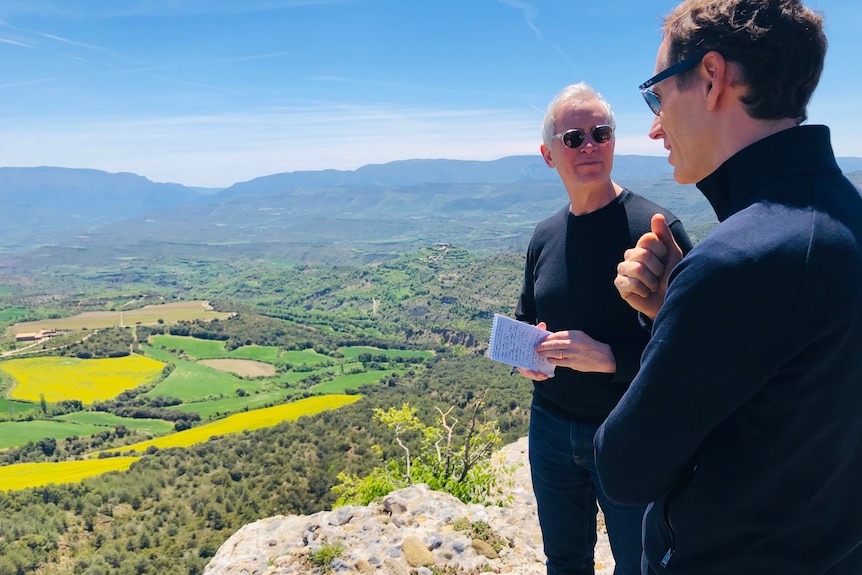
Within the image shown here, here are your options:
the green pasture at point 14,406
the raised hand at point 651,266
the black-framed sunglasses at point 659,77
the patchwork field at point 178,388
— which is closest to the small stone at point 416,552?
the raised hand at point 651,266

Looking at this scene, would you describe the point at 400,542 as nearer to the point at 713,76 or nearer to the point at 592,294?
the point at 592,294

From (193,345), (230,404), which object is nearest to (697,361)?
(230,404)

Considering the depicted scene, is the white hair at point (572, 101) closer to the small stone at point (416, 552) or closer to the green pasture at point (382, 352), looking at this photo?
the small stone at point (416, 552)

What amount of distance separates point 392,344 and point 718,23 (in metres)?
80.0

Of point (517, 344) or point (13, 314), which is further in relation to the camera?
point (13, 314)

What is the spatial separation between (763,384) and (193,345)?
7587cm

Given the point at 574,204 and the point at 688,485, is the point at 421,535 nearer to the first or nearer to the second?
the point at 574,204

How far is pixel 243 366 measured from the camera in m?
63.4

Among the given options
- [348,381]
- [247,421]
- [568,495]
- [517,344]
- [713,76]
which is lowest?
[348,381]

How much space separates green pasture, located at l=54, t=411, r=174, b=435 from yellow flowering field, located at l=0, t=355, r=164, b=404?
3.88 m

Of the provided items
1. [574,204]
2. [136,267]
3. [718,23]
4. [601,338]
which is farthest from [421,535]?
[136,267]

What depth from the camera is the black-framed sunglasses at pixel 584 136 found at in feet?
7.97

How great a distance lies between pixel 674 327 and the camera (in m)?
1.01

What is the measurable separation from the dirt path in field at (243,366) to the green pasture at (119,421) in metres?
15.3
